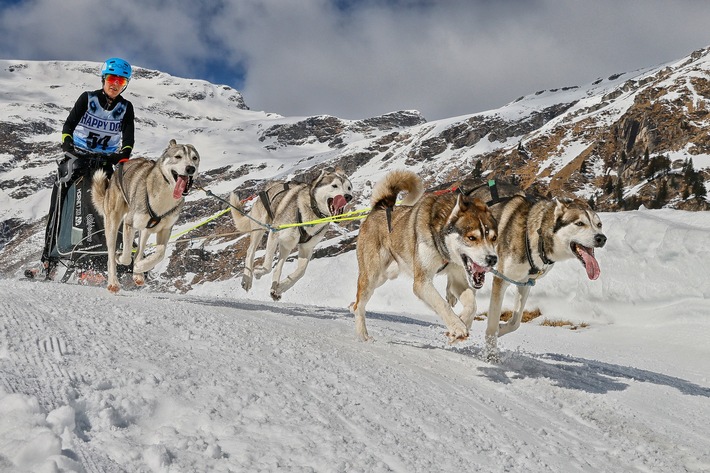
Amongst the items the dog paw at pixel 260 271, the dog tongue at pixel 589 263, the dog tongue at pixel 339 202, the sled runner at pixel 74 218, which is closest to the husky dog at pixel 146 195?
the sled runner at pixel 74 218

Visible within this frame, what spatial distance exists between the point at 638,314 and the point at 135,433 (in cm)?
927

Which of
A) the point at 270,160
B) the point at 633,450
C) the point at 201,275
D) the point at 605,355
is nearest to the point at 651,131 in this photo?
the point at 201,275

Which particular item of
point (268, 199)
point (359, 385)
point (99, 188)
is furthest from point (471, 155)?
point (359, 385)

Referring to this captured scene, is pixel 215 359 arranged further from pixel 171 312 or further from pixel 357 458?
pixel 171 312

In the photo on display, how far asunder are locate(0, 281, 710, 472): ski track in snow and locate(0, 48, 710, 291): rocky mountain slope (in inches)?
183

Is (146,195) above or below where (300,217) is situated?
below

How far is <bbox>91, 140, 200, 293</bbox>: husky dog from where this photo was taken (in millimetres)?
6328

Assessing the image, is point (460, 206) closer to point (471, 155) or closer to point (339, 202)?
point (339, 202)

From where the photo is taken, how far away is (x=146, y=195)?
6.35 m

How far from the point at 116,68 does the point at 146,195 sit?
1549mm

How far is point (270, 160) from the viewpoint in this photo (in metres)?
158

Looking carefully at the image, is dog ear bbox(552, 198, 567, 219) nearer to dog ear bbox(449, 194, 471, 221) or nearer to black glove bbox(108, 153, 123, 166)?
dog ear bbox(449, 194, 471, 221)

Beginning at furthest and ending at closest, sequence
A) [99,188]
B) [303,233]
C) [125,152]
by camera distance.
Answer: [303,233] → [125,152] → [99,188]

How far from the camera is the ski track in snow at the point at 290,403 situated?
1.88 metres
